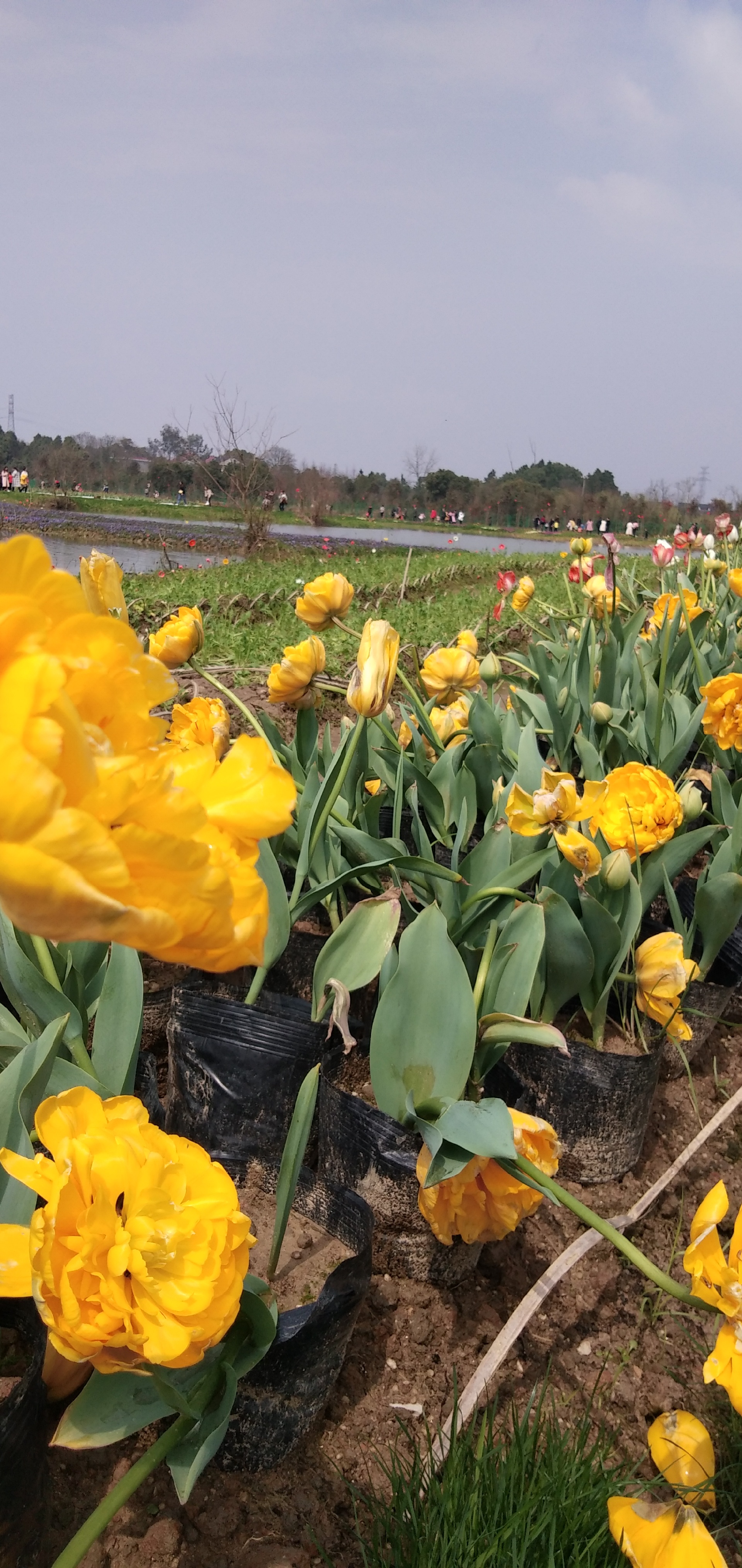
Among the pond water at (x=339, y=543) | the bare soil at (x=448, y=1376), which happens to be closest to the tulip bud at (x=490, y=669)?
the bare soil at (x=448, y=1376)

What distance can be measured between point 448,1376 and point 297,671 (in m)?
1.04

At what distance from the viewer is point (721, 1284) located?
786 mm

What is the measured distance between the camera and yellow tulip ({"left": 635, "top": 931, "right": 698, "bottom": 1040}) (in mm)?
1431

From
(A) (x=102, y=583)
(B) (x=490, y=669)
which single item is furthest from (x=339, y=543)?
(A) (x=102, y=583)

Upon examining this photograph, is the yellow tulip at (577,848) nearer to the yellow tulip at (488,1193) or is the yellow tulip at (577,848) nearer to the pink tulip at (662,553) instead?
the yellow tulip at (488,1193)

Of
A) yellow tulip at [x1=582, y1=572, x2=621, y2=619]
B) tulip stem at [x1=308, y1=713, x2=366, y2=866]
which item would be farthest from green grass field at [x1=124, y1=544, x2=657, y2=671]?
tulip stem at [x1=308, y1=713, x2=366, y2=866]

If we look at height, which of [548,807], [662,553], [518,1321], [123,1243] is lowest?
[518,1321]

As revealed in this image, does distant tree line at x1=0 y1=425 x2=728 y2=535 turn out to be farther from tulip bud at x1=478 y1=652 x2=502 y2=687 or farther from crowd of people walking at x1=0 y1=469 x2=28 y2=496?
tulip bud at x1=478 y1=652 x2=502 y2=687

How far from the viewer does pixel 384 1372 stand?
119 cm

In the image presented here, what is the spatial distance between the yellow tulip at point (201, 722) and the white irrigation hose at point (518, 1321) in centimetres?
84

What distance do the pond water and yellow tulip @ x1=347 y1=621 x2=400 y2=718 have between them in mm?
4488

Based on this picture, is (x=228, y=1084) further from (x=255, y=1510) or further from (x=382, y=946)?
(x=255, y=1510)

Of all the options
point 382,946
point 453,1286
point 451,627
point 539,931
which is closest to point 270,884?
point 382,946

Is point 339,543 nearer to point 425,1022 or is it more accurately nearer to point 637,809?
point 637,809
